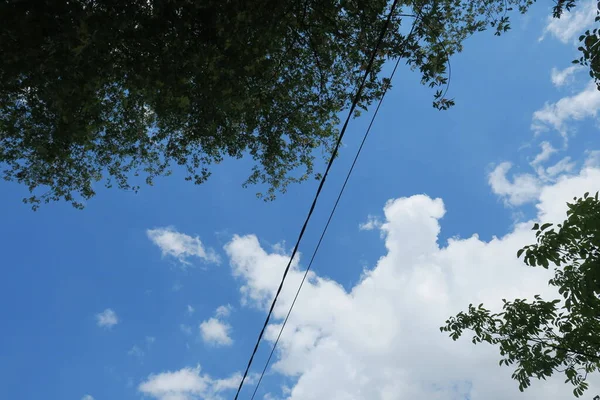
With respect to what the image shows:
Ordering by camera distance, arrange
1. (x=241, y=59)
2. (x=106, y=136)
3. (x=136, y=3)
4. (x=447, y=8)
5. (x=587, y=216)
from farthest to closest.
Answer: (x=106, y=136), (x=447, y=8), (x=241, y=59), (x=136, y=3), (x=587, y=216)

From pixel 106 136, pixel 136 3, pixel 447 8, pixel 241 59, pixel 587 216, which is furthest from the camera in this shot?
pixel 106 136

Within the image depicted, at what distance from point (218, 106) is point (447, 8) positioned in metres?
5.53

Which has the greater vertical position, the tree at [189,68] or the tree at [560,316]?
the tree at [189,68]

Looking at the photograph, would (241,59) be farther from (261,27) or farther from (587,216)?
(587,216)

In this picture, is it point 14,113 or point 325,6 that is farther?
point 14,113

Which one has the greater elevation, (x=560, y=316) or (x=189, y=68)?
(x=189, y=68)

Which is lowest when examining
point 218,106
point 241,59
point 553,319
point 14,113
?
point 553,319

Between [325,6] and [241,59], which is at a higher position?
[325,6]

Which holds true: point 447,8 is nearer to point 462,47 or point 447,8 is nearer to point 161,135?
point 462,47

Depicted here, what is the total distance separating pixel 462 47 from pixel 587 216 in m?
5.42

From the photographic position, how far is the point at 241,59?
821cm

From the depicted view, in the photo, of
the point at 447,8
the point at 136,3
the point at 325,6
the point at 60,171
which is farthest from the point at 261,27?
the point at 60,171

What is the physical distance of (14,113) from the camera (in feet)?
30.3

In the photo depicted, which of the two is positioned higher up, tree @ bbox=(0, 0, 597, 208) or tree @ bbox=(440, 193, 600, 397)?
tree @ bbox=(0, 0, 597, 208)
